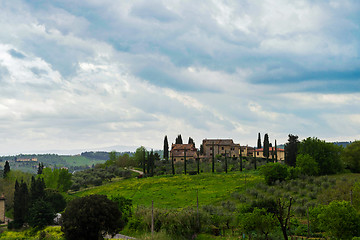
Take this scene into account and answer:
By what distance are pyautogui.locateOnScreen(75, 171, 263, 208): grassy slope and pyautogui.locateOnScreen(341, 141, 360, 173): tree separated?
25.9 m

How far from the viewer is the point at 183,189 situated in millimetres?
68062

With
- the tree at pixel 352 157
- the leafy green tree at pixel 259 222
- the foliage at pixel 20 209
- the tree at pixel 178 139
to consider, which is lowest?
the foliage at pixel 20 209

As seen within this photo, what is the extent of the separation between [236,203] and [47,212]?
31.8m

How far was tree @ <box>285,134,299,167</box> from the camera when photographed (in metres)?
90.9

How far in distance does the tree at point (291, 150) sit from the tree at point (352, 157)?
12.9m

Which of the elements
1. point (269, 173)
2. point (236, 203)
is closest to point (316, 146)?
point (269, 173)

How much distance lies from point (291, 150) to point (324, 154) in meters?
15.8

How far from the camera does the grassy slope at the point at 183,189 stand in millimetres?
57656

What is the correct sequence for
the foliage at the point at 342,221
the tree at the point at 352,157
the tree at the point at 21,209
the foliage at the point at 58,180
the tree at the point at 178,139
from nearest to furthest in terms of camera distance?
the foliage at the point at 342,221 < the tree at the point at 21,209 < the tree at the point at 352,157 < the foliage at the point at 58,180 < the tree at the point at 178,139

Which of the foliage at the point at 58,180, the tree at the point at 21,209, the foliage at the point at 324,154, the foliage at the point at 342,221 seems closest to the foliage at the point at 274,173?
the foliage at the point at 324,154

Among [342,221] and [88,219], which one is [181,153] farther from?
[342,221]

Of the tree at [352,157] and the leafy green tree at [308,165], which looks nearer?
the leafy green tree at [308,165]

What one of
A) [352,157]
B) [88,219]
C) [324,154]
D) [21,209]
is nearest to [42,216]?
[21,209]

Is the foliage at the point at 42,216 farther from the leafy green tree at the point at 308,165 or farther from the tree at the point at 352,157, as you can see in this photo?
the tree at the point at 352,157
